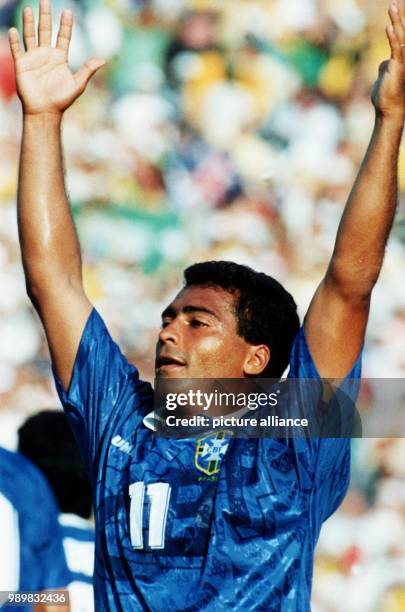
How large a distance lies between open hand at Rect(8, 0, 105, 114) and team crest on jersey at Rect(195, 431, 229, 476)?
1.81 feet

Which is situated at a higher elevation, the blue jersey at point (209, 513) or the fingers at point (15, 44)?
the fingers at point (15, 44)

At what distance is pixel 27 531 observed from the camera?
212cm

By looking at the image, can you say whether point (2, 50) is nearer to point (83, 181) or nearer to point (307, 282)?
point (83, 181)

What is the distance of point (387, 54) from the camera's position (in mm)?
2266

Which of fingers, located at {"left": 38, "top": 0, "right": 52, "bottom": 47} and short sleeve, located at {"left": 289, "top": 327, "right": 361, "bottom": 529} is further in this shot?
fingers, located at {"left": 38, "top": 0, "right": 52, "bottom": 47}

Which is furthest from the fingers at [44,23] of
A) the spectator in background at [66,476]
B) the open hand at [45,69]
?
the spectator in background at [66,476]

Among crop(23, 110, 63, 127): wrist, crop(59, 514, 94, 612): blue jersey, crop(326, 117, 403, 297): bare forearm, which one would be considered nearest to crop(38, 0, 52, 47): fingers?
crop(23, 110, 63, 127): wrist

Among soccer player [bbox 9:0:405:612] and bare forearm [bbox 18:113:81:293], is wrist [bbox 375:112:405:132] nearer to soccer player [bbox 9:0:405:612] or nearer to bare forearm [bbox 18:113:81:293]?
soccer player [bbox 9:0:405:612]

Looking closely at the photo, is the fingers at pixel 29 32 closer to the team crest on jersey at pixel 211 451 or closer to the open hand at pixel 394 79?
the open hand at pixel 394 79

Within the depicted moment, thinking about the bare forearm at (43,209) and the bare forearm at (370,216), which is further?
the bare forearm at (43,209)

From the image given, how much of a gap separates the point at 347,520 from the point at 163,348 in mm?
771

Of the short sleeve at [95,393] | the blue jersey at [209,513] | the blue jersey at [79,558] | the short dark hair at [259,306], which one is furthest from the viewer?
the blue jersey at [79,558]

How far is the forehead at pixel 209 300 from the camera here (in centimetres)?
161

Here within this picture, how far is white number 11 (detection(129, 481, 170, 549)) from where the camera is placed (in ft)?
4.50
